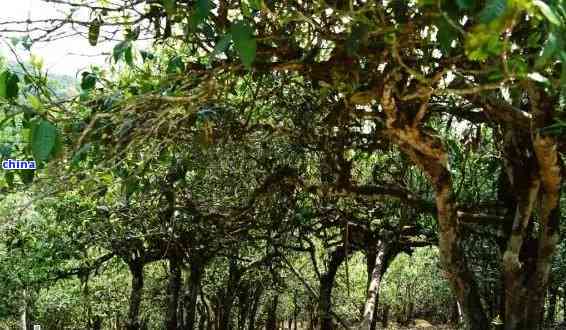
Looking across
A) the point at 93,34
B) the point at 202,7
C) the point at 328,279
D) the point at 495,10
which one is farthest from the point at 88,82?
the point at 328,279

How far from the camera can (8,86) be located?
1879 mm

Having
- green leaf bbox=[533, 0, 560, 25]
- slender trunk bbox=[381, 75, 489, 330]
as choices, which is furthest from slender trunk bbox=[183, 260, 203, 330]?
green leaf bbox=[533, 0, 560, 25]

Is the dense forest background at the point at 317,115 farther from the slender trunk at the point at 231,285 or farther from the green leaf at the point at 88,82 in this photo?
the slender trunk at the point at 231,285

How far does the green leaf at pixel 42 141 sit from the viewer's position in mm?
1590

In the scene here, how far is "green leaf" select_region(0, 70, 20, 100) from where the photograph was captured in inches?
73.2

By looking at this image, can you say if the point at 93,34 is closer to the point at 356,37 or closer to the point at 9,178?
the point at 9,178

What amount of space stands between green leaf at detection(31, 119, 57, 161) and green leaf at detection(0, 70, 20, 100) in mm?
315

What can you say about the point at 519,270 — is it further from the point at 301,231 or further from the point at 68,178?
the point at 301,231

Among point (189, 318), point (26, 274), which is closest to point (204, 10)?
point (189, 318)

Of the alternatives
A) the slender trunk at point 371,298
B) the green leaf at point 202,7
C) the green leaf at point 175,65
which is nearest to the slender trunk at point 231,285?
the slender trunk at point 371,298

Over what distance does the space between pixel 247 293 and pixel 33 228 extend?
1106cm

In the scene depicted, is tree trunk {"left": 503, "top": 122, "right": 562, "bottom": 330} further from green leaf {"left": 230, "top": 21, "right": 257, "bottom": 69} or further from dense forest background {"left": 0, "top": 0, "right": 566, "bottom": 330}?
green leaf {"left": 230, "top": 21, "right": 257, "bottom": 69}

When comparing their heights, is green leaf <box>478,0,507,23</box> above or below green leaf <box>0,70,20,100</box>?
below

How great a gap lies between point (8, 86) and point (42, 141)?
0.40 meters
